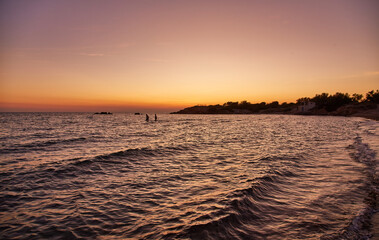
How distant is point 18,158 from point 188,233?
15688 mm

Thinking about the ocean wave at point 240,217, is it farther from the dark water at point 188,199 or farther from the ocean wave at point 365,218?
the ocean wave at point 365,218

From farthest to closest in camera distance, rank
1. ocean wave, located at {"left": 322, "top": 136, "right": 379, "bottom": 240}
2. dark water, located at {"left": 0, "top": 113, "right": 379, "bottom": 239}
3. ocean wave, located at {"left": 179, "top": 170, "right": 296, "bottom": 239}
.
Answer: dark water, located at {"left": 0, "top": 113, "right": 379, "bottom": 239} → ocean wave, located at {"left": 179, "top": 170, "right": 296, "bottom": 239} → ocean wave, located at {"left": 322, "top": 136, "right": 379, "bottom": 240}

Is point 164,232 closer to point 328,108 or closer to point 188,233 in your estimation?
point 188,233

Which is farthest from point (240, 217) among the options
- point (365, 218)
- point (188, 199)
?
point (365, 218)

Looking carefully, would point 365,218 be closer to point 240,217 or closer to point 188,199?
point 240,217

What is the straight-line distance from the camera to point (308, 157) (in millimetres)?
15883

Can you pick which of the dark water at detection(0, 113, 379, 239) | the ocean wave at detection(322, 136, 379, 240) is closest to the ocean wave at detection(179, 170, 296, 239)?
the dark water at detection(0, 113, 379, 239)

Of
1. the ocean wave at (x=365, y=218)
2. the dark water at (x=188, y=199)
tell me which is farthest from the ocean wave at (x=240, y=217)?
the ocean wave at (x=365, y=218)

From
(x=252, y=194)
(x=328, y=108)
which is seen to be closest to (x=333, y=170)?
(x=252, y=194)

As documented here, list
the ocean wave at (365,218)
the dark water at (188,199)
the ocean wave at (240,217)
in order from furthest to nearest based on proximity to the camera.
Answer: the dark water at (188,199) → the ocean wave at (240,217) → the ocean wave at (365,218)

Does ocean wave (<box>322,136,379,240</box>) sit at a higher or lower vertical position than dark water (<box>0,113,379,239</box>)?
higher

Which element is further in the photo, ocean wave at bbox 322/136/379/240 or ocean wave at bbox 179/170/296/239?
ocean wave at bbox 179/170/296/239

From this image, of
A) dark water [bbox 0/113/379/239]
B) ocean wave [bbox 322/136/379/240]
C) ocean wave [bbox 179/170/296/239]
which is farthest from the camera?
dark water [bbox 0/113/379/239]

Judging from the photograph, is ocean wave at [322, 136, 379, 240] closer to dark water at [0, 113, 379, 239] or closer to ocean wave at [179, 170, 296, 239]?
dark water at [0, 113, 379, 239]
